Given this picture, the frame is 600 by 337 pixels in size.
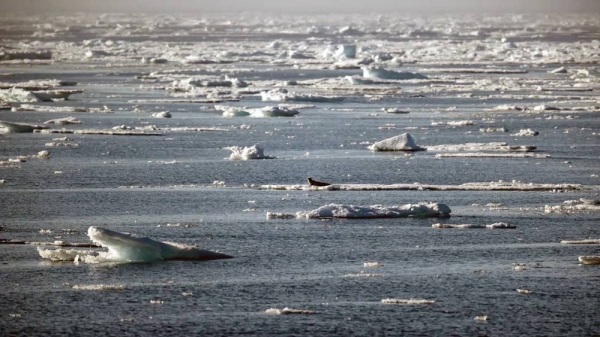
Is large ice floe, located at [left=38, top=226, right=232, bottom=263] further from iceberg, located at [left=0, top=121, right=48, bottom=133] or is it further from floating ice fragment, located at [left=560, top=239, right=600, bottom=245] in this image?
iceberg, located at [left=0, top=121, right=48, bottom=133]

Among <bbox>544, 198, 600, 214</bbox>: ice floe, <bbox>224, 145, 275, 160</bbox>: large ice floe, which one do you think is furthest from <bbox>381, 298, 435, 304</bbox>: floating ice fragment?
<bbox>224, 145, 275, 160</bbox>: large ice floe

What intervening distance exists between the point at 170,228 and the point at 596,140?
1549 cm

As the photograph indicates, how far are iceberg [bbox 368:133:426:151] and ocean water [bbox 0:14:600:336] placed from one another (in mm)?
482

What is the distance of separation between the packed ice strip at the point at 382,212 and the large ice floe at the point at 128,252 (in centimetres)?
336

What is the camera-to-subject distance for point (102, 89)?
49.8 meters

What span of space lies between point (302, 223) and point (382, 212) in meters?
1.42

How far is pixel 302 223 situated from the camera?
2002 cm

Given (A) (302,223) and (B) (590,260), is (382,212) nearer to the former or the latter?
(A) (302,223)

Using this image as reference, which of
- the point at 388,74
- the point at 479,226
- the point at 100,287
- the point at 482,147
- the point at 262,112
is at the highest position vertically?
the point at 388,74

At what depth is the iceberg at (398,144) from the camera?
96.5 feet

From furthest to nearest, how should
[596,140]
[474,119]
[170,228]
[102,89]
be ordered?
1. [102,89]
2. [474,119]
3. [596,140]
4. [170,228]

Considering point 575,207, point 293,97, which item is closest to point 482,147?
point 575,207

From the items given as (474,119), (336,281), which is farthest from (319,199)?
(474,119)

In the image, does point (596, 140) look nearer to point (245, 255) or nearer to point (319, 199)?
point (319, 199)
